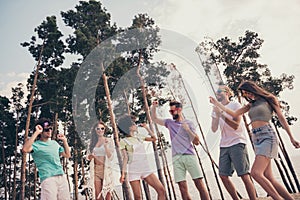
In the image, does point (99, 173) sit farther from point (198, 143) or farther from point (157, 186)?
point (198, 143)

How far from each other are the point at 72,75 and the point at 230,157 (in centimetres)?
1571

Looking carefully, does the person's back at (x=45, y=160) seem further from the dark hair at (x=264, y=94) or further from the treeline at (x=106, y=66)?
the treeline at (x=106, y=66)

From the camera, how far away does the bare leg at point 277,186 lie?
3.84 metres

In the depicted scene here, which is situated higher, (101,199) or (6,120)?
(6,120)

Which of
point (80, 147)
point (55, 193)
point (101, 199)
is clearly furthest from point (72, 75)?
point (55, 193)

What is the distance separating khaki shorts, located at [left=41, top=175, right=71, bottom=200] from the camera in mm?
4435

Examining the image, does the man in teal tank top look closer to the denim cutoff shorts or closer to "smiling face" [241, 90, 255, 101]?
the denim cutoff shorts

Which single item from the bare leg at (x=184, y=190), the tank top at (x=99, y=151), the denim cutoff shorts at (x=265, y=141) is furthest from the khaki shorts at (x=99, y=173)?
the denim cutoff shorts at (x=265, y=141)

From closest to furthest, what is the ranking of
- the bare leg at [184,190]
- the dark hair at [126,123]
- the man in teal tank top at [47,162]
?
the man in teal tank top at [47,162] < the bare leg at [184,190] < the dark hair at [126,123]

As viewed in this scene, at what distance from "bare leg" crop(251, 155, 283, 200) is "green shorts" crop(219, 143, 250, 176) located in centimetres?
56

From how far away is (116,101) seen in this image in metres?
20.3

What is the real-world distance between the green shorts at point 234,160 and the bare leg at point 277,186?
0.51 meters

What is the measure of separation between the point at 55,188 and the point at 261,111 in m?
3.29

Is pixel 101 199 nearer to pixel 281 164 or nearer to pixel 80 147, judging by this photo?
pixel 281 164
